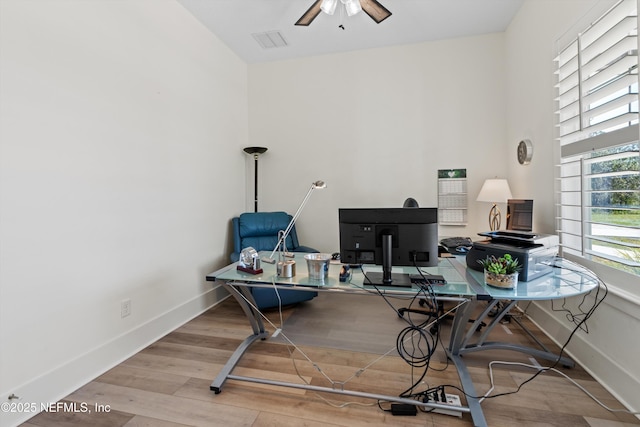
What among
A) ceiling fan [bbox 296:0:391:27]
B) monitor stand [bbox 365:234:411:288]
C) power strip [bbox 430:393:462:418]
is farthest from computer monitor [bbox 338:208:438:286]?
ceiling fan [bbox 296:0:391:27]

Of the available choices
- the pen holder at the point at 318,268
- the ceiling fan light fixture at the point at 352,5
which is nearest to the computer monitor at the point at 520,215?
the pen holder at the point at 318,268

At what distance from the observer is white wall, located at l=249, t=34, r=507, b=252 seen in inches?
123

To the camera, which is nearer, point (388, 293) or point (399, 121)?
point (388, 293)

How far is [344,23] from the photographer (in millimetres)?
2836

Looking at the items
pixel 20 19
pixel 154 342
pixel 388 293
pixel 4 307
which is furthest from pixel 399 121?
pixel 4 307

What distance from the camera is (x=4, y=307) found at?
1.37 m

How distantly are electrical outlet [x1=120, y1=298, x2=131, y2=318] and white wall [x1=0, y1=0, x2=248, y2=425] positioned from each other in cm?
4

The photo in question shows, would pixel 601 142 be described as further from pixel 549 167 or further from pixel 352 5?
pixel 352 5

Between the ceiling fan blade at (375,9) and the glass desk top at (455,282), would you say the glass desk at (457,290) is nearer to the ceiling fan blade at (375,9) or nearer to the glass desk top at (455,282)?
the glass desk top at (455,282)

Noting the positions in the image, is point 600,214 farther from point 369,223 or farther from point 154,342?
point 154,342

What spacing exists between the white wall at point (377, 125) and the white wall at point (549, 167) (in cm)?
34

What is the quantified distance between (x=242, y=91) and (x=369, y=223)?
302 centimetres

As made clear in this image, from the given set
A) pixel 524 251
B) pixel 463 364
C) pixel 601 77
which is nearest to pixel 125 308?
pixel 463 364

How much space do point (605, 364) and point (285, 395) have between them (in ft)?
6.37
